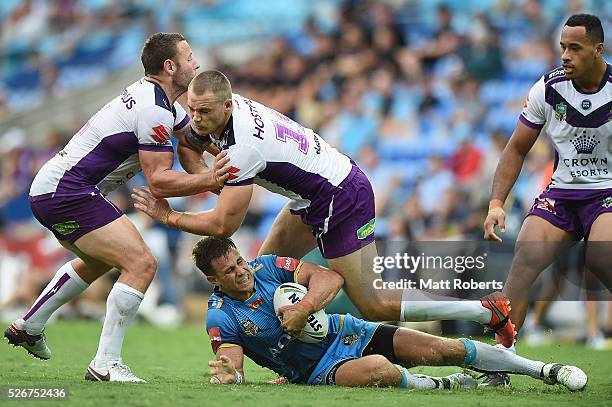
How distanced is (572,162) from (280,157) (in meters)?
2.41

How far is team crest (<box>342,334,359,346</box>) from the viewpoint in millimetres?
7801

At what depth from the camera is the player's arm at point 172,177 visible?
25.0 ft

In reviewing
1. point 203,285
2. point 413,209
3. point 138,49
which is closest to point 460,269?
point 413,209

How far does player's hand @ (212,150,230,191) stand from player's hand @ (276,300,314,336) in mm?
1042

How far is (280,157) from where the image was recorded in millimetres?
7824

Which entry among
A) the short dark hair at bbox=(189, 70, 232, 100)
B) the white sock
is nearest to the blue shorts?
the white sock

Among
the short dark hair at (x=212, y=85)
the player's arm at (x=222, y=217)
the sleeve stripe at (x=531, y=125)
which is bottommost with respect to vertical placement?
the player's arm at (x=222, y=217)

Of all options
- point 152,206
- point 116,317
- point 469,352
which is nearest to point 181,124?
point 152,206

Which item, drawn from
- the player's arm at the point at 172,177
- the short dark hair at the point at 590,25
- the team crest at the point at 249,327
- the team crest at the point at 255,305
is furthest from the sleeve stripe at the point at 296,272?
the short dark hair at the point at 590,25

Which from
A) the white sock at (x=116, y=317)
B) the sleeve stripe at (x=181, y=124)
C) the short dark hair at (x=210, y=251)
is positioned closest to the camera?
the short dark hair at (x=210, y=251)

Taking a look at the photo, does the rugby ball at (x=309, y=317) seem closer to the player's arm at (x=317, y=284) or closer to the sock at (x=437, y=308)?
the player's arm at (x=317, y=284)

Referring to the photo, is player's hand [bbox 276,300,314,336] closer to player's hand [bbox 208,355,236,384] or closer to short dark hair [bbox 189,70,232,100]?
player's hand [bbox 208,355,236,384]

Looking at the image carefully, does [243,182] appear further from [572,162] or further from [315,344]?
[572,162]

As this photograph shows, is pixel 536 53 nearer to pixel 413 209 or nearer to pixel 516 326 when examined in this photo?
pixel 413 209
